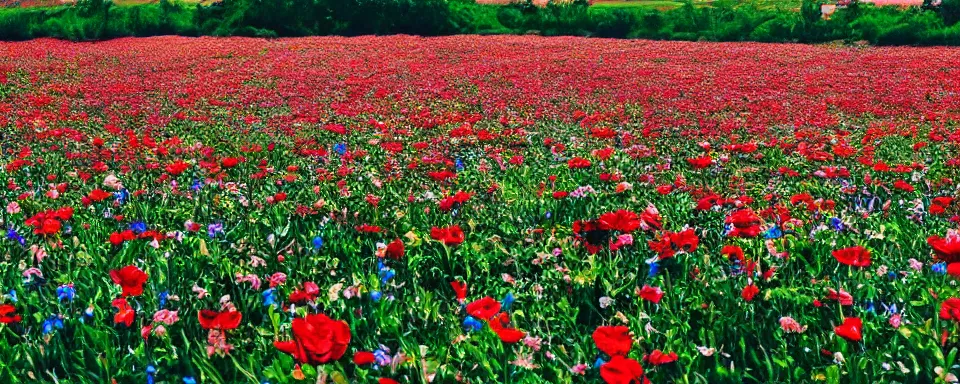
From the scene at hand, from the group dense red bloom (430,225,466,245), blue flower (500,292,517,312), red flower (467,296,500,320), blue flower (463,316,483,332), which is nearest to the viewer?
red flower (467,296,500,320)

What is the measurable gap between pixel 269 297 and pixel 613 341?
135 centimetres

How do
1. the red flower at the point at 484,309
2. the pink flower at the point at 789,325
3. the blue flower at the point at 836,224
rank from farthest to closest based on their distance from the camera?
the blue flower at the point at 836,224 < the pink flower at the point at 789,325 < the red flower at the point at 484,309

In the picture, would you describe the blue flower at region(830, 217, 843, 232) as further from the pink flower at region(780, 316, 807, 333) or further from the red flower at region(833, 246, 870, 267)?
the pink flower at region(780, 316, 807, 333)

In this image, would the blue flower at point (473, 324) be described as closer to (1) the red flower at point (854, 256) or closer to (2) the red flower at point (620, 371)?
(2) the red flower at point (620, 371)

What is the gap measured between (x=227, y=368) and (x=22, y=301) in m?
1.04

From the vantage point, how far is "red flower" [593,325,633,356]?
2006mm

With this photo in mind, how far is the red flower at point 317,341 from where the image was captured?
189cm

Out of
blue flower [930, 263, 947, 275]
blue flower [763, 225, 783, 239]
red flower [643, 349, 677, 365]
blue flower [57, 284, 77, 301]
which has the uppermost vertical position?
blue flower [57, 284, 77, 301]

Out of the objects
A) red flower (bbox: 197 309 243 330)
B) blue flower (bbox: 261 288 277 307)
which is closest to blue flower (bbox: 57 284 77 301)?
blue flower (bbox: 261 288 277 307)

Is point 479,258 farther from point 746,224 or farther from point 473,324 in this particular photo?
point 746,224

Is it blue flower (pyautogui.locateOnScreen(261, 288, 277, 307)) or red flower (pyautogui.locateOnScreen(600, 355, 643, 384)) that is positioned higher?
red flower (pyautogui.locateOnScreen(600, 355, 643, 384))

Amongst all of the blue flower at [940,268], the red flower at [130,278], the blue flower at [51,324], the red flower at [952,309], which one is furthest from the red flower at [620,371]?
the blue flower at [51,324]

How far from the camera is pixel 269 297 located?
109 inches

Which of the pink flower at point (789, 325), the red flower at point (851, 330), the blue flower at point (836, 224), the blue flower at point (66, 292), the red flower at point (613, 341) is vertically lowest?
the blue flower at point (836, 224)
